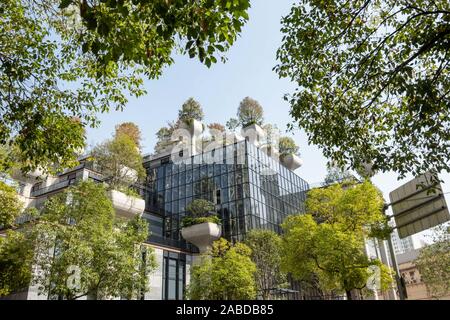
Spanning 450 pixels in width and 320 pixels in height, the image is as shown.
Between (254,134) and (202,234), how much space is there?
1314 cm

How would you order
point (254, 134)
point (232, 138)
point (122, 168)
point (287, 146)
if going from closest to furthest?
point (122, 168) < point (232, 138) < point (254, 134) < point (287, 146)

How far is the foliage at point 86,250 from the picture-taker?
16.4m

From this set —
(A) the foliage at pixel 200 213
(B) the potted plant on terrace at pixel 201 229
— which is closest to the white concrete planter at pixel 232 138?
(A) the foliage at pixel 200 213

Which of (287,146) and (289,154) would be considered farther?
(287,146)

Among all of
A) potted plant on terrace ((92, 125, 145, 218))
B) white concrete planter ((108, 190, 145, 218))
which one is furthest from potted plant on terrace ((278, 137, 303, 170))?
white concrete planter ((108, 190, 145, 218))

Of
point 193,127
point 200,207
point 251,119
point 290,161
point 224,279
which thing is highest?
point 251,119

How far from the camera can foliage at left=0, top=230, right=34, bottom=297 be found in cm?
1750

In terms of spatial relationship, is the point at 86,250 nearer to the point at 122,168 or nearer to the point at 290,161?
the point at 122,168

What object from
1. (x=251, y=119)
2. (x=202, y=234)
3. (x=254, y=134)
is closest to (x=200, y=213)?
(x=202, y=234)

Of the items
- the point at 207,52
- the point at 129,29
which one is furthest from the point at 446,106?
the point at 129,29

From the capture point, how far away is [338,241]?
61.1 ft

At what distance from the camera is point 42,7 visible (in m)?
9.84

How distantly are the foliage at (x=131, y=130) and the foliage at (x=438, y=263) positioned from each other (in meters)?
29.5
